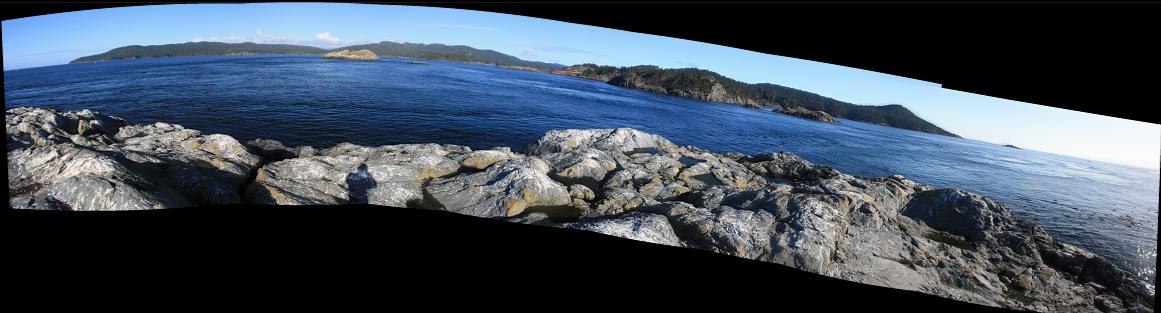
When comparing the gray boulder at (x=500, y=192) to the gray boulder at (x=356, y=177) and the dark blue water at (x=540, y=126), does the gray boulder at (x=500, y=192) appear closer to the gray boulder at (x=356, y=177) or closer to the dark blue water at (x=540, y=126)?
the gray boulder at (x=356, y=177)

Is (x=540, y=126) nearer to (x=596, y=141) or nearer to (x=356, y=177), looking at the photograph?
(x=596, y=141)

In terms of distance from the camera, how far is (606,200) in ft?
28.0

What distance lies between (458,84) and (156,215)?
771 inches

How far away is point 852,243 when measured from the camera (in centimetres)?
795

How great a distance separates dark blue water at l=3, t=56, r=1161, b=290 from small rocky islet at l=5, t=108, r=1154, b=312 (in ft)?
7.41

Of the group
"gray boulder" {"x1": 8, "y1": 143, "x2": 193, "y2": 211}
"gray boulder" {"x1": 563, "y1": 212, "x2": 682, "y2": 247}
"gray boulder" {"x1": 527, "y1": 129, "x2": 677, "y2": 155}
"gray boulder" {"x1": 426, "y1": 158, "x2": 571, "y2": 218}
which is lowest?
"gray boulder" {"x1": 563, "y1": 212, "x2": 682, "y2": 247}

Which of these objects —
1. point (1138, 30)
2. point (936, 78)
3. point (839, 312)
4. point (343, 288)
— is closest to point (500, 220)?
point (343, 288)

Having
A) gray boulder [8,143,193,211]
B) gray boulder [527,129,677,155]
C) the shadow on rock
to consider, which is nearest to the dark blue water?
gray boulder [527,129,677,155]

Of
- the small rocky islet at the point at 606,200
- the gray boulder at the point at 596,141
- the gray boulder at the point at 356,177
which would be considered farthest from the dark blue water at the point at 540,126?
the gray boulder at the point at 356,177

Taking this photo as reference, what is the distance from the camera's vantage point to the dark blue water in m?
11.4

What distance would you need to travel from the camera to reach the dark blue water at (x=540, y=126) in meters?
11.4

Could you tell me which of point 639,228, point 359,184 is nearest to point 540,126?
point 359,184

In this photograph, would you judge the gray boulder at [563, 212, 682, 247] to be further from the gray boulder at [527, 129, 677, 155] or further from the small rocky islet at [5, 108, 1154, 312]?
the gray boulder at [527, 129, 677, 155]

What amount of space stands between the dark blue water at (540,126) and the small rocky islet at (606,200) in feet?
7.41
